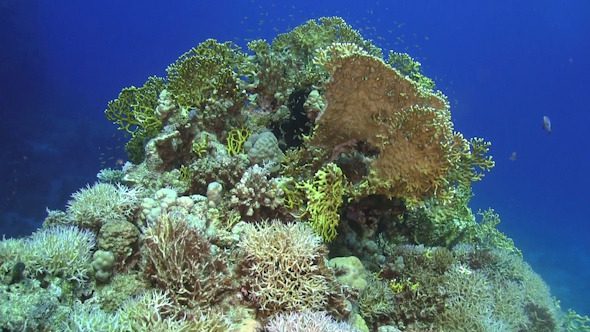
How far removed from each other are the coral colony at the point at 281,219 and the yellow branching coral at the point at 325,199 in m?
0.02

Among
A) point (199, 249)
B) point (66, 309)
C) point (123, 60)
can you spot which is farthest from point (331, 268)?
point (123, 60)

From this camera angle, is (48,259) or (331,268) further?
(331,268)

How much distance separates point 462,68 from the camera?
131 meters

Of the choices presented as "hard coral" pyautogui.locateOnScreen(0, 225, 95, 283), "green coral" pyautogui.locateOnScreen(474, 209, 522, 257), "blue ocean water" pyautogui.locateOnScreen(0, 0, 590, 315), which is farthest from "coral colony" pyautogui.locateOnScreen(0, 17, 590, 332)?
"blue ocean water" pyautogui.locateOnScreen(0, 0, 590, 315)

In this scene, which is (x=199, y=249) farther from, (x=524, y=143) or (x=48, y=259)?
(x=524, y=143)

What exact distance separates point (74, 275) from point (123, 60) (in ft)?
411

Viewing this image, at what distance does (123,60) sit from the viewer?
11306 cm

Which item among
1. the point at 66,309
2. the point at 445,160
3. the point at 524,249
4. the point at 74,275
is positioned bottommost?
the point at 66,309

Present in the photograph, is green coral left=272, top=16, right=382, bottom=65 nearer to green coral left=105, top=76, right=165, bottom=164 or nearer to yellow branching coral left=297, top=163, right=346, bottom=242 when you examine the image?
green coral left=105, top=76, right=165, bottom=164

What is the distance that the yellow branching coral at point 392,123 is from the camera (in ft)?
16.3

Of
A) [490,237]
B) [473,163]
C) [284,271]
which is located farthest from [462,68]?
[284,271]

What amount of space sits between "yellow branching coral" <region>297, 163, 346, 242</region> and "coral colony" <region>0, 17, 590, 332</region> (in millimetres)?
22

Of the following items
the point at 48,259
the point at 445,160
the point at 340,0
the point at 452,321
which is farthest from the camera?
the point at 340,0

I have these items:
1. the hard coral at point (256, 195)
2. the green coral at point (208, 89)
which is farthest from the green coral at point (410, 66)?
the hard coral at point (256, 195)
